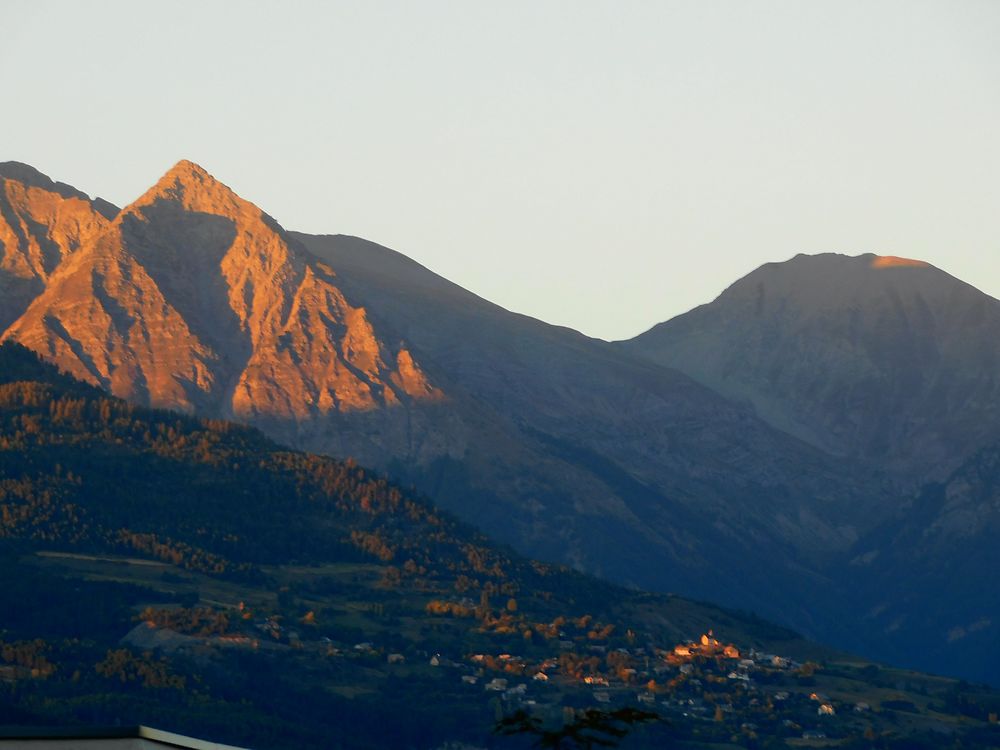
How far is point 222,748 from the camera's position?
8450 cm

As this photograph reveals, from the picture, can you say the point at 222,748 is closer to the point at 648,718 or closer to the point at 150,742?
the point at 150,742

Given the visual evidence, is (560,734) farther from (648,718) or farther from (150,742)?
(150,742)

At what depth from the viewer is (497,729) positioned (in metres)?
80.4

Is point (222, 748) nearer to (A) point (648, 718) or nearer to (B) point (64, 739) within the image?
(B) point (64, 739)

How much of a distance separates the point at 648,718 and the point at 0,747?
75.5 ft

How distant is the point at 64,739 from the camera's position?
77562 millimetres

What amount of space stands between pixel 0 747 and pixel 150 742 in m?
5.44

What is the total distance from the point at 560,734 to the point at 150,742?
14285 mm

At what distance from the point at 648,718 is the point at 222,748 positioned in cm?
1593

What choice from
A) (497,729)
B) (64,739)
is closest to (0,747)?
(64,739)

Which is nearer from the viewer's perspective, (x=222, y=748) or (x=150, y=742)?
(x=150, y=742)

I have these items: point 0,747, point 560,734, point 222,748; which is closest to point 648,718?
point 560,734

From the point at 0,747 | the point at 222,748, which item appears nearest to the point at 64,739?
the point at 0,747

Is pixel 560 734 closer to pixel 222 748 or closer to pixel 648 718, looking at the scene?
pixel 648 718
